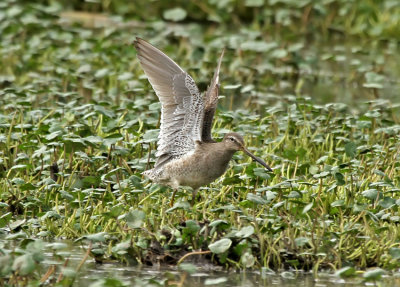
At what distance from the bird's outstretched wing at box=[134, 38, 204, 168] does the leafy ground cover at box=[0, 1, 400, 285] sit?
0.26 metres

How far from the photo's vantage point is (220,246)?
525 cm

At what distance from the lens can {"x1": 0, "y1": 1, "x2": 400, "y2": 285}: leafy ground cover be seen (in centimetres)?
553

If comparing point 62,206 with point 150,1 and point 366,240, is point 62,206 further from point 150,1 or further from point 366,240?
point 150,1

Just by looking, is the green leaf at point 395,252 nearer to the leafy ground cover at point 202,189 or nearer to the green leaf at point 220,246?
the leafy ground cover at point 202,189

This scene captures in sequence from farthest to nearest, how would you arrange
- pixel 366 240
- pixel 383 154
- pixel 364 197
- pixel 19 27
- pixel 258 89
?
pixel 19 27
pixel 258 89
pixel 383 154
pixel 364 197
pixel 366 240

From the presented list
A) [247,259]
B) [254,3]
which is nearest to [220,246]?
[247,259]

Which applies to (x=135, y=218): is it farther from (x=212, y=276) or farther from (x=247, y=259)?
(x=247, y=259)

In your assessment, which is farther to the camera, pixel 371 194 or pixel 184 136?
pixel 184 136


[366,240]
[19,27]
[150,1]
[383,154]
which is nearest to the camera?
[366,240]

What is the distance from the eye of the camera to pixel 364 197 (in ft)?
21.3

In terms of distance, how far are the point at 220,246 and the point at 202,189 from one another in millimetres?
1417

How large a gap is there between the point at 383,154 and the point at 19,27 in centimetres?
608

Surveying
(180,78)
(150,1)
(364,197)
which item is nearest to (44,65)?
(150,1)

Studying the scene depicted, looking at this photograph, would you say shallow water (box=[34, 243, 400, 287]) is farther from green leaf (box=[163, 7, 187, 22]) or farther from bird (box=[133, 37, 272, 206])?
green leaf (box=[163, 7, 187, 22])
